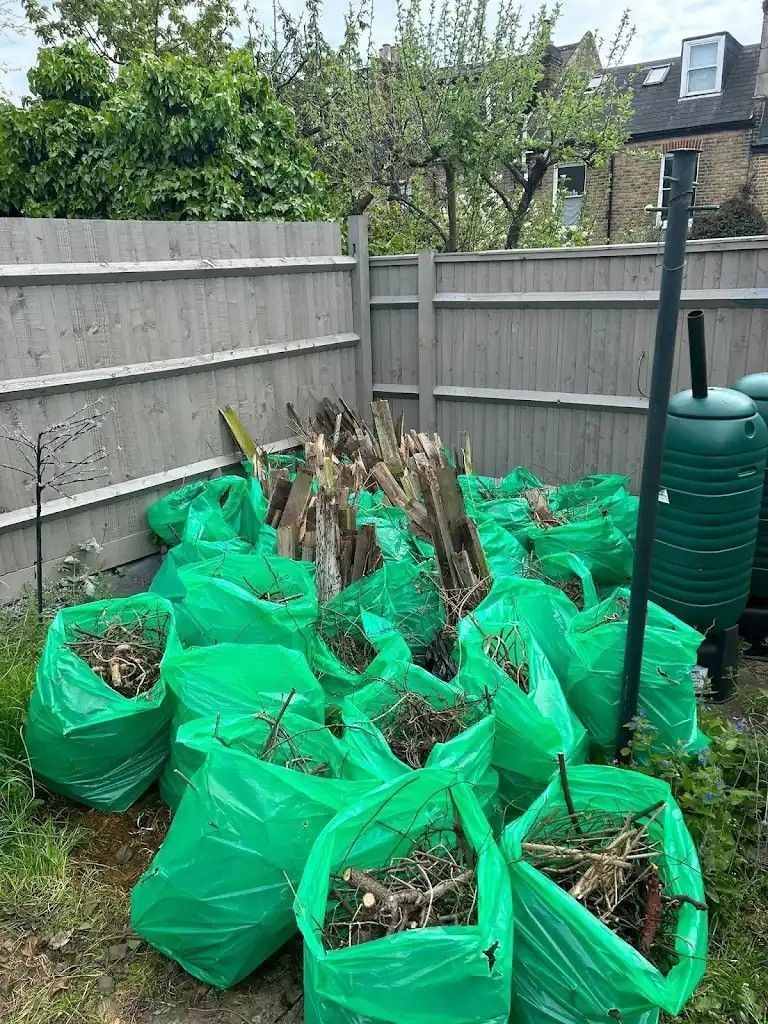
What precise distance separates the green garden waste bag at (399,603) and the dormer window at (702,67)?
17636 mm

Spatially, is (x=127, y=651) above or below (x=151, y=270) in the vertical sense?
below

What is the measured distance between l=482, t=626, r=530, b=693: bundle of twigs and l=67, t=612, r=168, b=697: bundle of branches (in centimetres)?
128

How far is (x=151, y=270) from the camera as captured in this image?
4.47 metres

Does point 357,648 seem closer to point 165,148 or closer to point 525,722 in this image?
point 525,722

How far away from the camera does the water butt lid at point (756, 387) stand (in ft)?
12.4

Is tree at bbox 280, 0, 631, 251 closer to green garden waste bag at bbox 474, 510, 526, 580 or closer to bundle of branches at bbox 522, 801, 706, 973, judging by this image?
green garden waste bag at bbox 474, 510, 526, 580

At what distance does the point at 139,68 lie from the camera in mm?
5914

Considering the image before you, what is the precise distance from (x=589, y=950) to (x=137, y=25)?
13.1 meters

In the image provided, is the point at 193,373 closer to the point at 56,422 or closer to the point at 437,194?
the point at 56,422

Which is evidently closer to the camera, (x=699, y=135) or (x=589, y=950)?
(x=589, y=950)

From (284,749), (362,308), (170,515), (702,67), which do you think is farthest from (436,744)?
(702,67)

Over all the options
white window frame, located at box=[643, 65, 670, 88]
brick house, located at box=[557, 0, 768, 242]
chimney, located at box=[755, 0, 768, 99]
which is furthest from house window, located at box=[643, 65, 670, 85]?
chimney, located at box=[755, 0, 768, 99]

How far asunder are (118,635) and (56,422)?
1.69 m

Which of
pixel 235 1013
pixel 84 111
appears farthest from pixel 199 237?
pixel 235 1013
